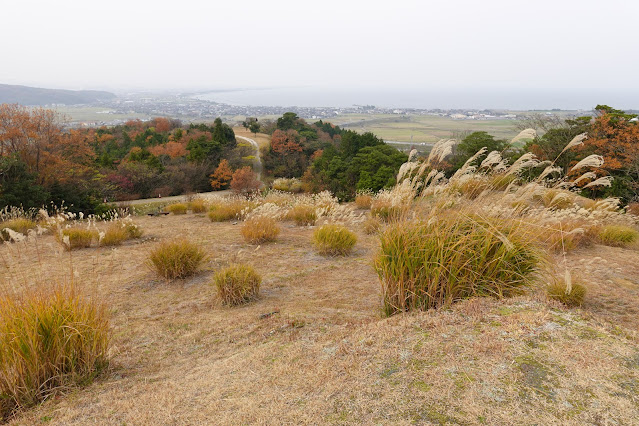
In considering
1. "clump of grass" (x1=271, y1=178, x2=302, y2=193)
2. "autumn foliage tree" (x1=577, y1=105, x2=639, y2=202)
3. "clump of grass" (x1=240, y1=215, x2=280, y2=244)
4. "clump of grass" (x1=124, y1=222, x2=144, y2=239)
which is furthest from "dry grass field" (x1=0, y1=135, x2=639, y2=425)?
"clump of grass" (x1=271, y1=178, x2=302, y2=193)

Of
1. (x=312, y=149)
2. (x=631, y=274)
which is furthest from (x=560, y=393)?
(x=312, y=149)

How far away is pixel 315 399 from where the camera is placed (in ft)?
5.77

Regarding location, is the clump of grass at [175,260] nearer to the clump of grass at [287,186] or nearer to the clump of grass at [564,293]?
the clump of grass at [564,293]

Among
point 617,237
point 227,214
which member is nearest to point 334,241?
point 227,214

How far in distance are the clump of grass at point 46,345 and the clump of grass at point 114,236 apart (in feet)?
15.5

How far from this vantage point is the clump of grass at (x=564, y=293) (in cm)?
300

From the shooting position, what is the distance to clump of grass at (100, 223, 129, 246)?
6.76 meters

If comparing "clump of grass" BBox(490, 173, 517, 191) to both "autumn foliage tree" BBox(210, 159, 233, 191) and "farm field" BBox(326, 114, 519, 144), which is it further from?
"autumn foliage tree" BBox(210, 159, 233, 191)

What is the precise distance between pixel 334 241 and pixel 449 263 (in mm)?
3084

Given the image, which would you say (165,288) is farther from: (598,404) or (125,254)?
(598,404)

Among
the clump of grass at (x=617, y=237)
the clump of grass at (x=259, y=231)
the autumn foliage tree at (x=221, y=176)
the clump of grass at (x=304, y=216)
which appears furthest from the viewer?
the autumn foliage tree at (x=221, y=176)

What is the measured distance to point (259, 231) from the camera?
662cm

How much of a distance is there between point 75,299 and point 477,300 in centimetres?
289

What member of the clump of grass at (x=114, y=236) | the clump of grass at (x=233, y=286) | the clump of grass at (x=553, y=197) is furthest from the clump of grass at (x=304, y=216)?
the clump of grass at (x=553, y=197)
